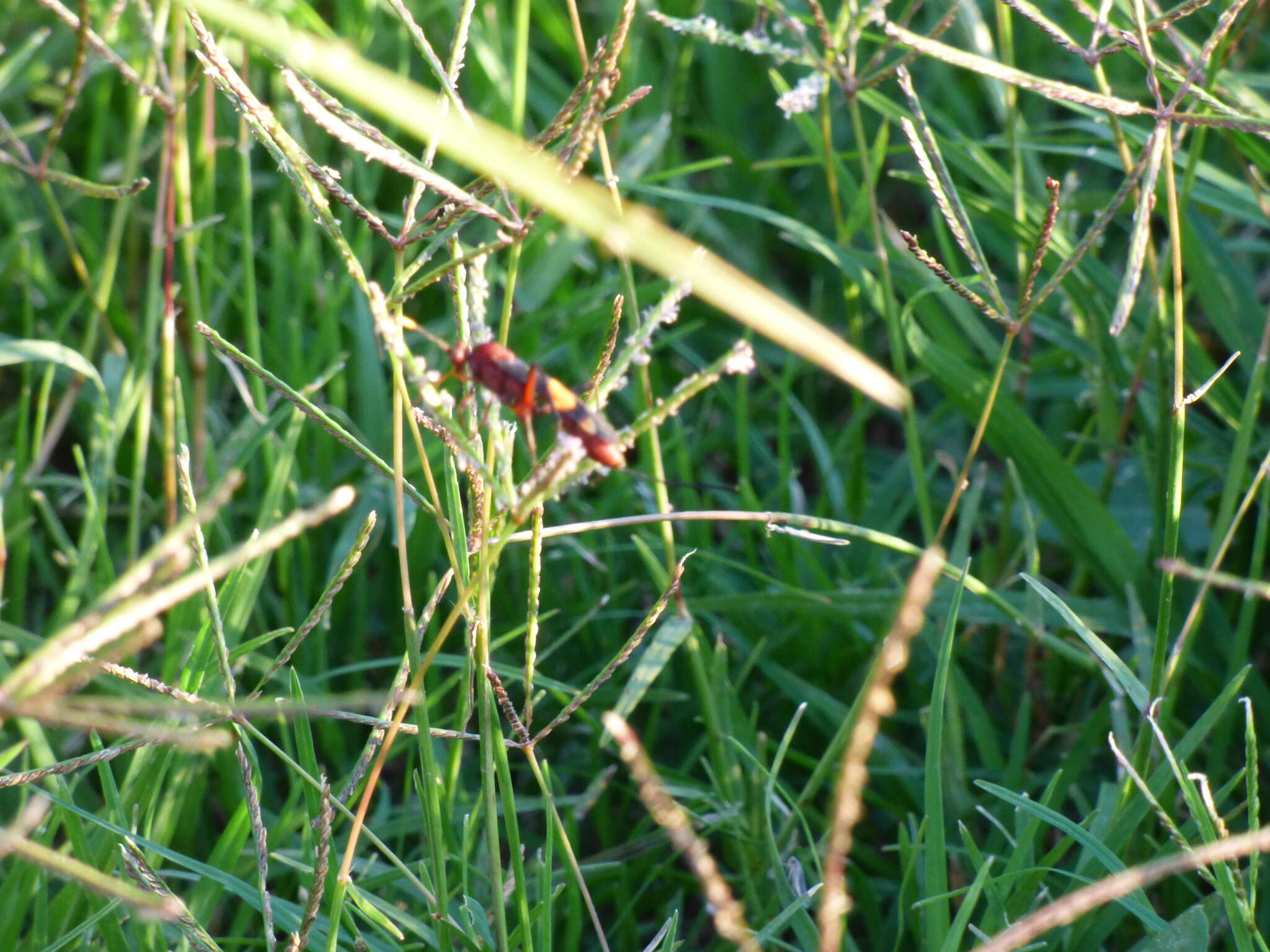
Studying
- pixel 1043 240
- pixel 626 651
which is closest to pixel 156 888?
pixel 626 651

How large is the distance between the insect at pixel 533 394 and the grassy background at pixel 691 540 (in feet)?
0.35

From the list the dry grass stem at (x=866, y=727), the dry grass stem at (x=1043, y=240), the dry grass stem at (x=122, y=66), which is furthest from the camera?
the dry grass stem at (x=122, y=66)

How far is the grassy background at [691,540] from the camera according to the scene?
1.09 meters

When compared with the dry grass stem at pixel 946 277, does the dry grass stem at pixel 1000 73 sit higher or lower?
higher

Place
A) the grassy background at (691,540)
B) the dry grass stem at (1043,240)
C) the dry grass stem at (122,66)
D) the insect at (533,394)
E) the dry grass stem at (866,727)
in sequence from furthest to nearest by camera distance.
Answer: the dry grass stem at (122,66) → the grassy background at (691,540) → the dry grass stem at (1043,240) → the insect at (533,394) → the dry grass stem at (866,727)

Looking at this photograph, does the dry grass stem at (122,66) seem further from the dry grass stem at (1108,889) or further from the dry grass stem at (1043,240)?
the dry grass stem at (1108,889)

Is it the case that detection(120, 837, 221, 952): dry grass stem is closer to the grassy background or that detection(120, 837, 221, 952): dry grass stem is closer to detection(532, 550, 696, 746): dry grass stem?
the grassy background

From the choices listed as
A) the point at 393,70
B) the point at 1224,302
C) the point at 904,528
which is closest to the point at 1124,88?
Result: the point at 1224,302

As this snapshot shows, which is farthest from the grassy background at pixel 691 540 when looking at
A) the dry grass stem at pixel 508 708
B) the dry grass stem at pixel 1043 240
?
the dry grass stem at pixel 1043 240

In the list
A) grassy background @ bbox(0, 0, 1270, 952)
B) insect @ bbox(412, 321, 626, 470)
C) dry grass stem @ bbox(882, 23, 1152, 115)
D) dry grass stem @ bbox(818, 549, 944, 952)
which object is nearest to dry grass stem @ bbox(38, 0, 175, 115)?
grassy background @ bbox(0, 0, 1270, 952)

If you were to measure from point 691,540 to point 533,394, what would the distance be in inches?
37.5

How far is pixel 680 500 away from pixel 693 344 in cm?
58

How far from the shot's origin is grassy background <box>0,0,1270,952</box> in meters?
1.09

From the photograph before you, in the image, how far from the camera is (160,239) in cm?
157
